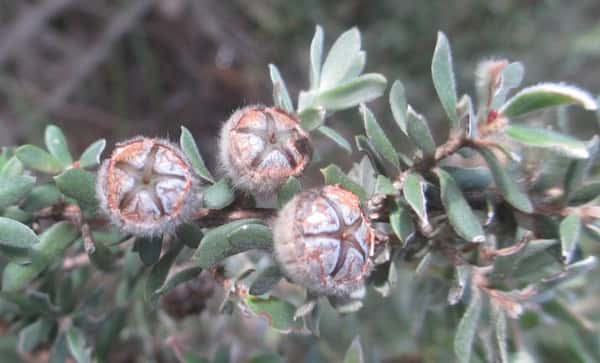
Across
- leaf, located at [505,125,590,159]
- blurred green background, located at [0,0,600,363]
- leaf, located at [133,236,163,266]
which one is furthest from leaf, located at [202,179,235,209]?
blurred green background, located at [0,0,600,363]

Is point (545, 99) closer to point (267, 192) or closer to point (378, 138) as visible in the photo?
point (378, 138)

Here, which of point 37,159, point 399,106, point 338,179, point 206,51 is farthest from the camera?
point 206,51

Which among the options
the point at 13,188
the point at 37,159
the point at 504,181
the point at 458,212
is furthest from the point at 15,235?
the point at 504,181

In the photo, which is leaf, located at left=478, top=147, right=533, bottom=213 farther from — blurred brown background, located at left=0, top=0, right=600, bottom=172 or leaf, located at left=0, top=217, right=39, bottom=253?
blurred brown background, located at left=0, top=0, right=600, bottom=172

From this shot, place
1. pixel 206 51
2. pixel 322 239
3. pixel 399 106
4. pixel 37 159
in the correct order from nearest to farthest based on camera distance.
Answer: pixel 322 239 → pixel 399 106 → pixel 37 159 → pixel 206 51

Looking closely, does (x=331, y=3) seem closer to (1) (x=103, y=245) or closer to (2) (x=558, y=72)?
(2) (x=558, y=72)

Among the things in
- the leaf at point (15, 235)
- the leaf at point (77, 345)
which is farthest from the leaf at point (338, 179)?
the leaf at point (77, 345)
